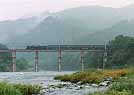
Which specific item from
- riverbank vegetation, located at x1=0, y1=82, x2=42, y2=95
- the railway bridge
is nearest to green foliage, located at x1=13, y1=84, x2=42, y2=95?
riverbank vegetation, located at x1=0, y1=82, x2=42, y2=95

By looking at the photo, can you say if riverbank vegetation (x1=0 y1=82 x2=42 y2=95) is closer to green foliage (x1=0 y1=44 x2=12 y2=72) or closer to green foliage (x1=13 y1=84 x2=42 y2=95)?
green foliage (x1=13 y1=84 x2=42 y2=95)

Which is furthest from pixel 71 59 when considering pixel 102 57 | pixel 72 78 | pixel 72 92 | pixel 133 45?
pixel 72 92

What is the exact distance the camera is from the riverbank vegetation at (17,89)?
22.7 metres

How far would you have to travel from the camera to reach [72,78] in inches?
1476

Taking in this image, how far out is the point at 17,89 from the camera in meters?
23.8

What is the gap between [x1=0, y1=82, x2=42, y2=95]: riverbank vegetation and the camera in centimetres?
2273

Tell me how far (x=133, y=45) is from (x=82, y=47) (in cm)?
2622

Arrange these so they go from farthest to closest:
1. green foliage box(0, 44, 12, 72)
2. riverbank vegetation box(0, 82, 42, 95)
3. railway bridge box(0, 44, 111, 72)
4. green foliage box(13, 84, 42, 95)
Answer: green foliage box(0, 44, 12, 72) < railway bridge box(0, 44, 111, 72) < green foliage box(13, 84, 42, 95) < riverbank vegetation box(0, 82, 42, 95)

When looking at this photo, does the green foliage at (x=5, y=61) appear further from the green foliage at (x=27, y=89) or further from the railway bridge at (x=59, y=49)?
the green foliage at (x=27, y=89)

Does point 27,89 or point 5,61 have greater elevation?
point 27,89

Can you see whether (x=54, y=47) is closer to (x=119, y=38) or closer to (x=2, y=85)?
(x=119, y=38)

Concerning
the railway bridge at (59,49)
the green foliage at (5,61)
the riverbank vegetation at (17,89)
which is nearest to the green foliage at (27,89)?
the riverbank vegetation at (17,89)

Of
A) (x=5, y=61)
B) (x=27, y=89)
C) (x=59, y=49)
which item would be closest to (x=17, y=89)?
(x=27, y=89)

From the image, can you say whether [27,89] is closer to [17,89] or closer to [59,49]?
[17,89]
